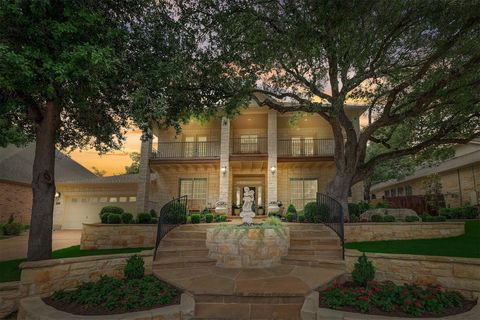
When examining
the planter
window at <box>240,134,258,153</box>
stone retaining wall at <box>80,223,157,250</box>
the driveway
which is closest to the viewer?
the planter

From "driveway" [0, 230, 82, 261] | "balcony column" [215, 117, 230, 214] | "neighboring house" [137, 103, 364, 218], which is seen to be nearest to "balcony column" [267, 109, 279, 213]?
"neighboring house" [137, 103, 364, 218]

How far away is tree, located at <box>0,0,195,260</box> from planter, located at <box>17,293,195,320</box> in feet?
5.63

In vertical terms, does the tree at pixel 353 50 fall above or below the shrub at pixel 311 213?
above

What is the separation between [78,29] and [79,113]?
3545 mm

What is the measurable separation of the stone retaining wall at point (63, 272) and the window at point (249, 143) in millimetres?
11923

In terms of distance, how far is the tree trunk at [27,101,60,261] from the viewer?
6324mm

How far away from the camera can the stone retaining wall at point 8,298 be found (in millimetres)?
5035

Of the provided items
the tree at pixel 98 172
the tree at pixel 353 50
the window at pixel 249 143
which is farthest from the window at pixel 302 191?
the tree at pixel 98 172

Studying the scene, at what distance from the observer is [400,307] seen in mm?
4684

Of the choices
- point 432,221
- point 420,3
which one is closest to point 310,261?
point 432,221

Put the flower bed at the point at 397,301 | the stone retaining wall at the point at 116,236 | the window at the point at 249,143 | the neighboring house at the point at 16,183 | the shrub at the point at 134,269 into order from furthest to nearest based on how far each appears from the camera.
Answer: the window at the point at 249,143
the neighboring house at the point at 16,183
the stone retaining wall at the point at 116,236
the shrub at the point at 134,269
the flower bed at the point at 397,301

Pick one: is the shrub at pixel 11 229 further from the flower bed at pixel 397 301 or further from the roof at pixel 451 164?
the roof at pixel 451 164

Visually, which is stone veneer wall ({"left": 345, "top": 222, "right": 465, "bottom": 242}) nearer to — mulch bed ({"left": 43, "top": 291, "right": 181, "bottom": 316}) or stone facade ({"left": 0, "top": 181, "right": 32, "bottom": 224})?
mulch bed ({"left": 43, "top": 291, "right": 181, "bottom": 316})

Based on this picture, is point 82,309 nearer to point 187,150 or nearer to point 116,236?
point 116,236
